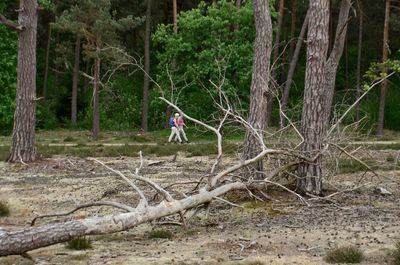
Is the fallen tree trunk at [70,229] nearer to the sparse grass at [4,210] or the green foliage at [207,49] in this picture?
the sparse grass at [4,210]

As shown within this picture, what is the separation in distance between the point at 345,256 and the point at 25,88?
12380 millimetres

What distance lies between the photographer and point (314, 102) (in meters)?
10.9

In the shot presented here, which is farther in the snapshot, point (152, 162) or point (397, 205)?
point (152, 162)

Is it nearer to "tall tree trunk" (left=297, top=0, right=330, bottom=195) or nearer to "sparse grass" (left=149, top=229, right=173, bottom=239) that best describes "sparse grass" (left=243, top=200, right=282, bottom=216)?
"tall tree trunk" (left=297, top=0, right=330, bottom=195)

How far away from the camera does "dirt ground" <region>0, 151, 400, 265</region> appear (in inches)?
281

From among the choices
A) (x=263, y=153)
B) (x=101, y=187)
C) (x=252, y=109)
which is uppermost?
(x=252, y=109)

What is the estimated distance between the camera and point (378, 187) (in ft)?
39.1

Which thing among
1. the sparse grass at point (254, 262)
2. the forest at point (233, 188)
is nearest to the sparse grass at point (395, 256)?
the forest at point (233, 188)

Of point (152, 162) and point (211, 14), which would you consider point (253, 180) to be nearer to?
point (152, 162)

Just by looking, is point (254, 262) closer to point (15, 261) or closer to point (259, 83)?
point (15, 261)

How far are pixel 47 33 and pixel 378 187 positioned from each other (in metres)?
35.9

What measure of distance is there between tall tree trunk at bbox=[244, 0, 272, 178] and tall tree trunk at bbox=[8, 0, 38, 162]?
7.82 metres

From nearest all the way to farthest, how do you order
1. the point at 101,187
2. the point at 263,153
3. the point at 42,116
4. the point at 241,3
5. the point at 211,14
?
the point at 263,153 < the point at 101,187 < the point at 211,14 < the point at 241,3 < the point at 42,116

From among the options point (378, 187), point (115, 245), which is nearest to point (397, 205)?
point (378, 187)
